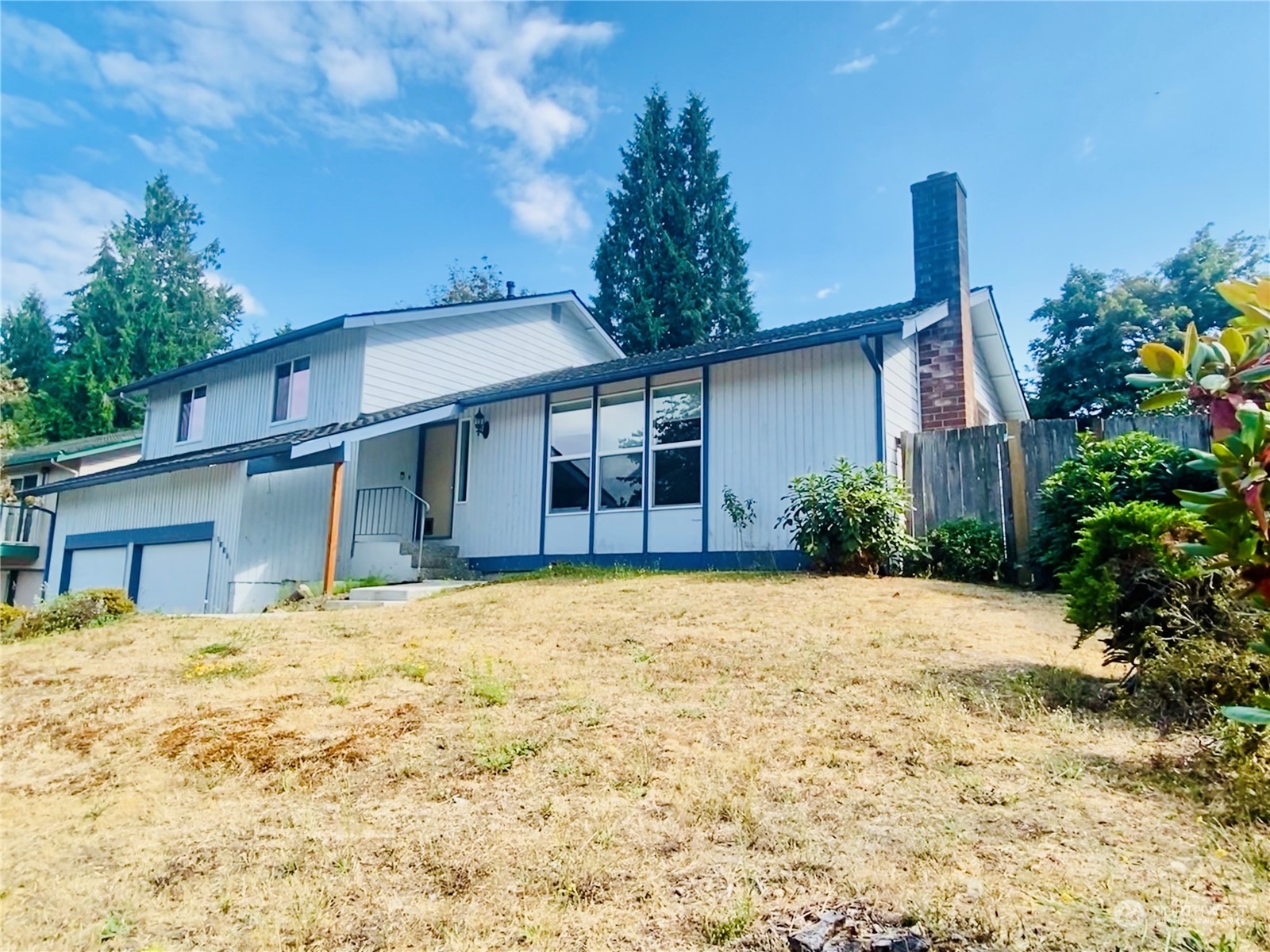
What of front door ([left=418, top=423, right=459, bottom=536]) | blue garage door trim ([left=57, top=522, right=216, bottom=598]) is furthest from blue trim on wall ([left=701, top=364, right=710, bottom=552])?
blue garage door trim ([left=57, top=522, right=216, bottom=598])

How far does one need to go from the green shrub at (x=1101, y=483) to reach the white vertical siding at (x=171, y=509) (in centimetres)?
1174

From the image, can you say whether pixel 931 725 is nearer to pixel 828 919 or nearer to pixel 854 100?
pixel 828 919

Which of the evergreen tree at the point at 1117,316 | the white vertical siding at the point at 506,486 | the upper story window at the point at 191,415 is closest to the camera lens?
the white vertical siding at the point at 506,486

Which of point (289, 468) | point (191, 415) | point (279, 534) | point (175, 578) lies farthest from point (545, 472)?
point (191, 415)

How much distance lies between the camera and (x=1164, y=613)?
3797 millimetres

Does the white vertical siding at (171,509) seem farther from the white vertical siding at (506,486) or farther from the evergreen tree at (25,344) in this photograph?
the evergreen tree at (25,344)

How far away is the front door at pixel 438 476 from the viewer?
13.9 metres

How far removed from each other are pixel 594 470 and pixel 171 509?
8369 mm

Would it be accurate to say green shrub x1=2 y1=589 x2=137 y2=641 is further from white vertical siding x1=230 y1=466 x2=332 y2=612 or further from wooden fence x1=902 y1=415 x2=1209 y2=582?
wooden fence x1=902 y1=415 x2=1209 y2=582

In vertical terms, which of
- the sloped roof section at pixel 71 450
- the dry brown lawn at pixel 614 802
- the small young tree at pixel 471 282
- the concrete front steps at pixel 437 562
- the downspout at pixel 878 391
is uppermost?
the small young tree at pixel 471 282

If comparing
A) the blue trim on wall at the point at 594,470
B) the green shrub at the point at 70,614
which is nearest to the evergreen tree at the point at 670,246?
the blue trim on wall at the point at 594,470

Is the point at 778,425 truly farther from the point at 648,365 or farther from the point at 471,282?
the point at 471,282

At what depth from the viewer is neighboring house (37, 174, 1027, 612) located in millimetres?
10312

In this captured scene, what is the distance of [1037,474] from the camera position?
8.96m
